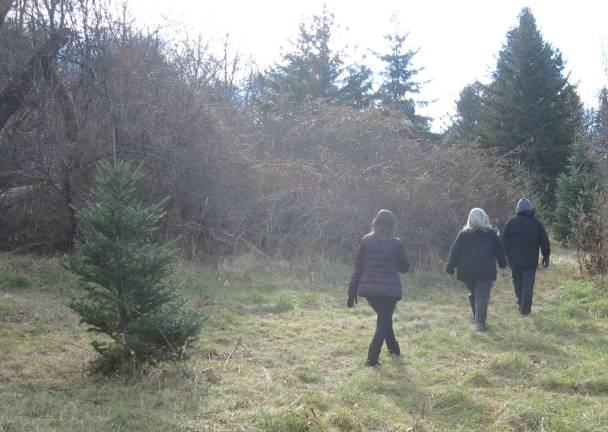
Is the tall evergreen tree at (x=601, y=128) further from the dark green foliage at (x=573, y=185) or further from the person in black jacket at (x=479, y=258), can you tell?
the person in black jacket at (x=479, y=258)

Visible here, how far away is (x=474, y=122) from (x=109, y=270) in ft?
99.9

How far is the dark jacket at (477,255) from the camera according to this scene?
8203mm

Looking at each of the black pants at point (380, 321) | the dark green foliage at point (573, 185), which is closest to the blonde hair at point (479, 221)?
the black pants at point (380, 321)

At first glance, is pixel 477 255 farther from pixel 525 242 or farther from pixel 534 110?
pixel 534 110

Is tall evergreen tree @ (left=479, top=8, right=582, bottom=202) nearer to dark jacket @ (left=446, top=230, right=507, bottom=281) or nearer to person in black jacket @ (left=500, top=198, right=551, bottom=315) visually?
person in black jacket @ (left=500, top=198, right=551, bottom=315)

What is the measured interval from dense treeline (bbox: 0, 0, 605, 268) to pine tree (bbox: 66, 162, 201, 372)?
5410 millimetres

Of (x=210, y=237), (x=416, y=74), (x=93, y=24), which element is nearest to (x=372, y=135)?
(x=210, y=237)

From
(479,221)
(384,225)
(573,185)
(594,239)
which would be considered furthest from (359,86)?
(384,225)

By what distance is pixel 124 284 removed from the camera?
5895mm

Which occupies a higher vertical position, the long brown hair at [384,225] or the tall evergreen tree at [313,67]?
the tall evergreen tree at [313,67]

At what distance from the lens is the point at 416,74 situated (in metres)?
33.1

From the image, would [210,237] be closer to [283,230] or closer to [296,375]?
[283,230]

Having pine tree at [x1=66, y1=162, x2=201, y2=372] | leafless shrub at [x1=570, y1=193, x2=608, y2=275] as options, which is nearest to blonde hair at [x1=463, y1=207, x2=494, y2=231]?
pine tree at [x1=66, y1=162, x2=201, y2=372]

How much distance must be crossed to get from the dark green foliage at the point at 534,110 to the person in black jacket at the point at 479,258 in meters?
21.1
